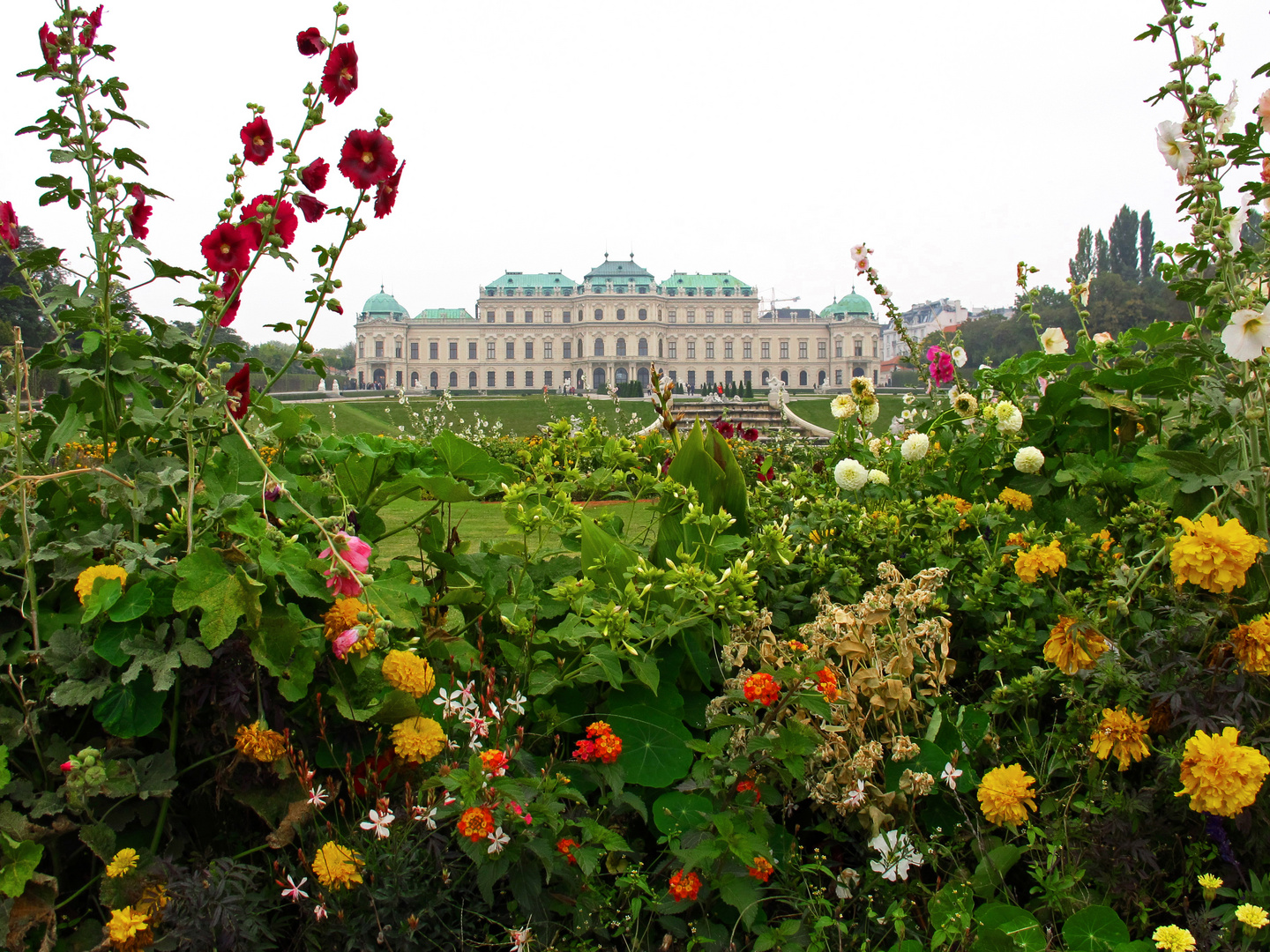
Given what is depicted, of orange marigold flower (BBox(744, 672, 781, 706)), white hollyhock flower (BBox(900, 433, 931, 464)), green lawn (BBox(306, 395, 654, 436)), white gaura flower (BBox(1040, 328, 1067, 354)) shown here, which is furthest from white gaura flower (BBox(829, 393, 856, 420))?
green lawn (BBox(306, 395, 654, 436))

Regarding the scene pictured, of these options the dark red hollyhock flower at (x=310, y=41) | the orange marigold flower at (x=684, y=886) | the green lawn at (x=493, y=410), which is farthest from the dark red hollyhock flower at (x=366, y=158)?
the green lawn at (x=493, y=410)

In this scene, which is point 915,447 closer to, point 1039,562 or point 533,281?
point 1039,562

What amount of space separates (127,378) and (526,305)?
58.2 m

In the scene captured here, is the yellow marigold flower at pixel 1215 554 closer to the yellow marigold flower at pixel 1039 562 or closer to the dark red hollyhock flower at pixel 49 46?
the yellow marigold flower at pixel 1039 562

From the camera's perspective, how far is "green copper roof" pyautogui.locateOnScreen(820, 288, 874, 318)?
57.8 meters

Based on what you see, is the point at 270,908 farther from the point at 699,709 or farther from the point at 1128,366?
the point at 1128,366

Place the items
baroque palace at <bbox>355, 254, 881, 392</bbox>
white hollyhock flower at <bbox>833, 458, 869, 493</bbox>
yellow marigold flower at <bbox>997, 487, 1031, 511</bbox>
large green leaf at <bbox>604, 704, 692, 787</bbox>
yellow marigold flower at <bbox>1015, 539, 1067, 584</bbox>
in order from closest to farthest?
1. large green leaf at <bbox>604, 704, 692, 787</bbox>
2. yellow marigold flower at <bbox>1015, 539, 1067, 584</bbox>
3. yellow marigold flower at <bbox>997, 487, 1031, 511</bbox>
4. white hollyhock flower at <bbox>833, 458, 869, 493</bbox>
5. baroque palace at <bbox>355, 254, 881, 392</bbox>

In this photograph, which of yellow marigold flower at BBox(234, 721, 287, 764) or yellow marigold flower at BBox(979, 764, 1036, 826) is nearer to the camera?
yellow marigold flower at BBox(234, 721, 287, 764)

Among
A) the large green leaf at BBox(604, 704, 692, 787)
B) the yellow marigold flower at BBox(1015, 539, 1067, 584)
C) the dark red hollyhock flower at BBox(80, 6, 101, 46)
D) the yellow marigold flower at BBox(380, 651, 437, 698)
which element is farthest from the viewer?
the yellow marigold flower at BBox(1015, 539, 1067, 584)

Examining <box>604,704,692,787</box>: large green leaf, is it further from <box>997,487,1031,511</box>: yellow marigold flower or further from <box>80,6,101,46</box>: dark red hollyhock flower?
<box>80,6,101,46</box>: dark red hollyhock flower

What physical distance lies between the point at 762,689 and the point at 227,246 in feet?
3.37

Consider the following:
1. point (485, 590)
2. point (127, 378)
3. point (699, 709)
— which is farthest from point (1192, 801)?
point (127, 378)

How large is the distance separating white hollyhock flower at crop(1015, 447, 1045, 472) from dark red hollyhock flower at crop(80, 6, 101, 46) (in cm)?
195

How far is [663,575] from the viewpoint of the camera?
1286mm
